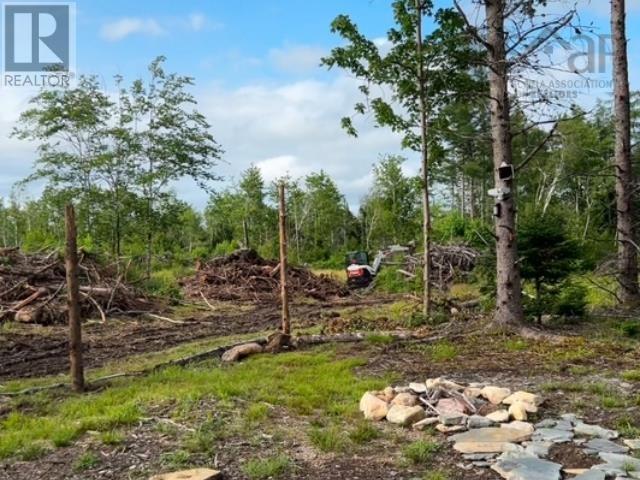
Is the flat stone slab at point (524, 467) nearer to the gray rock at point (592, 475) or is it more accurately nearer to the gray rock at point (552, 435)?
the gray rock at point (592, 475)

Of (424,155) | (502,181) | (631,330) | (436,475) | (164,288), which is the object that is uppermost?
(424,155)

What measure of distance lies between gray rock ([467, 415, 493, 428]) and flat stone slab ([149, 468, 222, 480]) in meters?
1.92

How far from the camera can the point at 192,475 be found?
345cm

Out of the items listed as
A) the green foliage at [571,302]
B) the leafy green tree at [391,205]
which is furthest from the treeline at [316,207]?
the green foliage at [571,302]

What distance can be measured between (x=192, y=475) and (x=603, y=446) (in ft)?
8.67

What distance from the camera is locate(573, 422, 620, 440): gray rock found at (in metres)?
3.93

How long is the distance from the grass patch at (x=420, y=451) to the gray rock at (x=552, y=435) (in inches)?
27.5

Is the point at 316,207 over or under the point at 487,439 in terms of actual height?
over

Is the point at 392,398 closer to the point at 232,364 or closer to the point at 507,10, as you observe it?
the point at 232,364

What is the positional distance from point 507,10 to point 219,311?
955cm

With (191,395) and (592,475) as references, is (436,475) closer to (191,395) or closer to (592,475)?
(592,475)

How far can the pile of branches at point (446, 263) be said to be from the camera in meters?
17.0

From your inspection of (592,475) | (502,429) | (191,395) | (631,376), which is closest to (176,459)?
(191,395)

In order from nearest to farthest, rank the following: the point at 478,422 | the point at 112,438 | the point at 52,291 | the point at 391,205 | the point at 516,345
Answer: the point at 112,438 < the point at 478,422 < the point at 516,345 < the point at 52,291 < the point at 391,205
